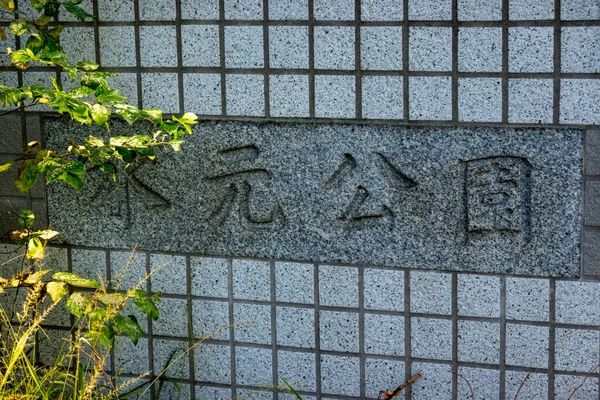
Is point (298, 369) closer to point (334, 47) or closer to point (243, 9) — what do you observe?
point (334, 47)

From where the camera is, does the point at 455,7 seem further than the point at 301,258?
No

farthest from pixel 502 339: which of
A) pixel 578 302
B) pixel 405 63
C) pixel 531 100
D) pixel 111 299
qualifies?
pixel 111 299

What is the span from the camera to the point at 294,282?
3791 millimetres

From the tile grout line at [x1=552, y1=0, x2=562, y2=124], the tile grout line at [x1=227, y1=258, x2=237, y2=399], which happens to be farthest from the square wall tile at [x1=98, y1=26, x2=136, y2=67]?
the tile grout line at [x1=552, y1=0, x2=562, y2=124]

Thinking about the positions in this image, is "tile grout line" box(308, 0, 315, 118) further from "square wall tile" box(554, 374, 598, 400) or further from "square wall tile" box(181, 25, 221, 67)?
"square wall tile" box(554, 374, 598, 400)

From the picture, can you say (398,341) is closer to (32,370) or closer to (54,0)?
(32,370)

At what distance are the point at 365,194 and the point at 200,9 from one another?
3.42 feet

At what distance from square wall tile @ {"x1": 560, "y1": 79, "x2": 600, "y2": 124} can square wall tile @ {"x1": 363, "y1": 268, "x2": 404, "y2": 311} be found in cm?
90

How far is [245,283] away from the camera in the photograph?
12.7 ft

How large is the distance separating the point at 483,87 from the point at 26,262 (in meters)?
2.20

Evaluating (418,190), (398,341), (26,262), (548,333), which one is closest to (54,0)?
(26,262)

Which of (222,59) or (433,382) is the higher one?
(222,59)

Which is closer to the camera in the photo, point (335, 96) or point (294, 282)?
point (335, 96)

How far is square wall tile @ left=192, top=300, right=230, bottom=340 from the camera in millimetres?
3910
